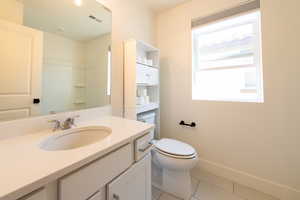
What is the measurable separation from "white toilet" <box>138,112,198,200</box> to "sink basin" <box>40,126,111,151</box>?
0.63m

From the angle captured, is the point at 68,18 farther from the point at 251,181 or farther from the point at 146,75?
the point at 251,181

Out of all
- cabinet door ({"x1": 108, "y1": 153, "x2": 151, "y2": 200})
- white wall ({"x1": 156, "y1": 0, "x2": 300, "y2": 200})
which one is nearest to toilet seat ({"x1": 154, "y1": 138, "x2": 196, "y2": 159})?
cabinet door ({"x1": 108, "y1": 153, "x2": 151, "y2": 200})

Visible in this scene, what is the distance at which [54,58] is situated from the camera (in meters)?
0.94

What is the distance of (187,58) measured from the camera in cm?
178

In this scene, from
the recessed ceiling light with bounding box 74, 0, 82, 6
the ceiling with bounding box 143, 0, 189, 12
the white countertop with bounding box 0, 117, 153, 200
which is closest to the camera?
the white countertop with bounding box 0, 117, 153, 200

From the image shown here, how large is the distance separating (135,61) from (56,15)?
2.36 ft

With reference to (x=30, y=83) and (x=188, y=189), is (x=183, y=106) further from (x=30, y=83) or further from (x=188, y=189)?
(x=30, y=83)

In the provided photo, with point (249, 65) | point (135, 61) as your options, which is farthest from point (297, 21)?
point (135, 61)

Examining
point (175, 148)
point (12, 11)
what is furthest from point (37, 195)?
point (175, 148)

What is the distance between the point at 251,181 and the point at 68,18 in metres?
2.30

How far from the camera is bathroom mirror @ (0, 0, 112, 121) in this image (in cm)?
76

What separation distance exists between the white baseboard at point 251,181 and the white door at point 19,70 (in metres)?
1.84

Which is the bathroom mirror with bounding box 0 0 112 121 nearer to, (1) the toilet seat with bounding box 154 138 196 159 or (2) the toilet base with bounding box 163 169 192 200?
(1) the toilet seat with bounding box 154 138 196 159

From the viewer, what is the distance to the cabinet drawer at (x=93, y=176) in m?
0.47
